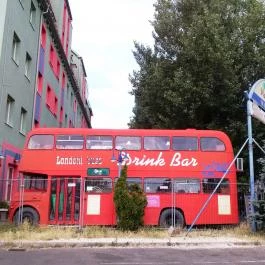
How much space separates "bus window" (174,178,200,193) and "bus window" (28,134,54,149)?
17.6 feet

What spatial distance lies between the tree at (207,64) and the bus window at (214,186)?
5.53 m

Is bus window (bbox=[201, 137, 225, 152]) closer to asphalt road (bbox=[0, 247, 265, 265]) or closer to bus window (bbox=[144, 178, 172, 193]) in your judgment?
bus window (bbox=[144, 178, 172, 193])

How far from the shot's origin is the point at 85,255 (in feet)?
40.0

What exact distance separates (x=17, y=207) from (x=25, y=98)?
8408 millimetres

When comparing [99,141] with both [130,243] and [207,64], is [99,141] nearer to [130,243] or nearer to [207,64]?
[130,243]

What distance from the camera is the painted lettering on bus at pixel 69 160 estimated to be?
19516 mm

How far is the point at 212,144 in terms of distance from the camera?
65.9 ft

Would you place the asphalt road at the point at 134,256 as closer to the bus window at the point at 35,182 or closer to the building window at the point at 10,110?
the bus window at the point at 35,182

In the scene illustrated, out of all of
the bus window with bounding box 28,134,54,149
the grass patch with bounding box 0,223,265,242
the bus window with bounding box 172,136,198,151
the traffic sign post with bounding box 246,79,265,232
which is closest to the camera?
the grass patch with bounding box 0,223,265,242

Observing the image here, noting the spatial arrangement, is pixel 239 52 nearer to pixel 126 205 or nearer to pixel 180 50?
pixel 180 50

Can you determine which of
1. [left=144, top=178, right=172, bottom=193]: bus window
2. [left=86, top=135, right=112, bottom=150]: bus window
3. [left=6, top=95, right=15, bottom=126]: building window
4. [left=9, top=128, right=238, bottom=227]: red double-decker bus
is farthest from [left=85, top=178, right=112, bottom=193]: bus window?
[left=6, top=95, right=15, bottom=126]: building window

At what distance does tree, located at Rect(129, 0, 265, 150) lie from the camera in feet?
79.6

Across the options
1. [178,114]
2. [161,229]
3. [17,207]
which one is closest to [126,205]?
[161,229]

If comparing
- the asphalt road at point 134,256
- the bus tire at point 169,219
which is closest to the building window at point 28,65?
the bus tire at point 169,219
